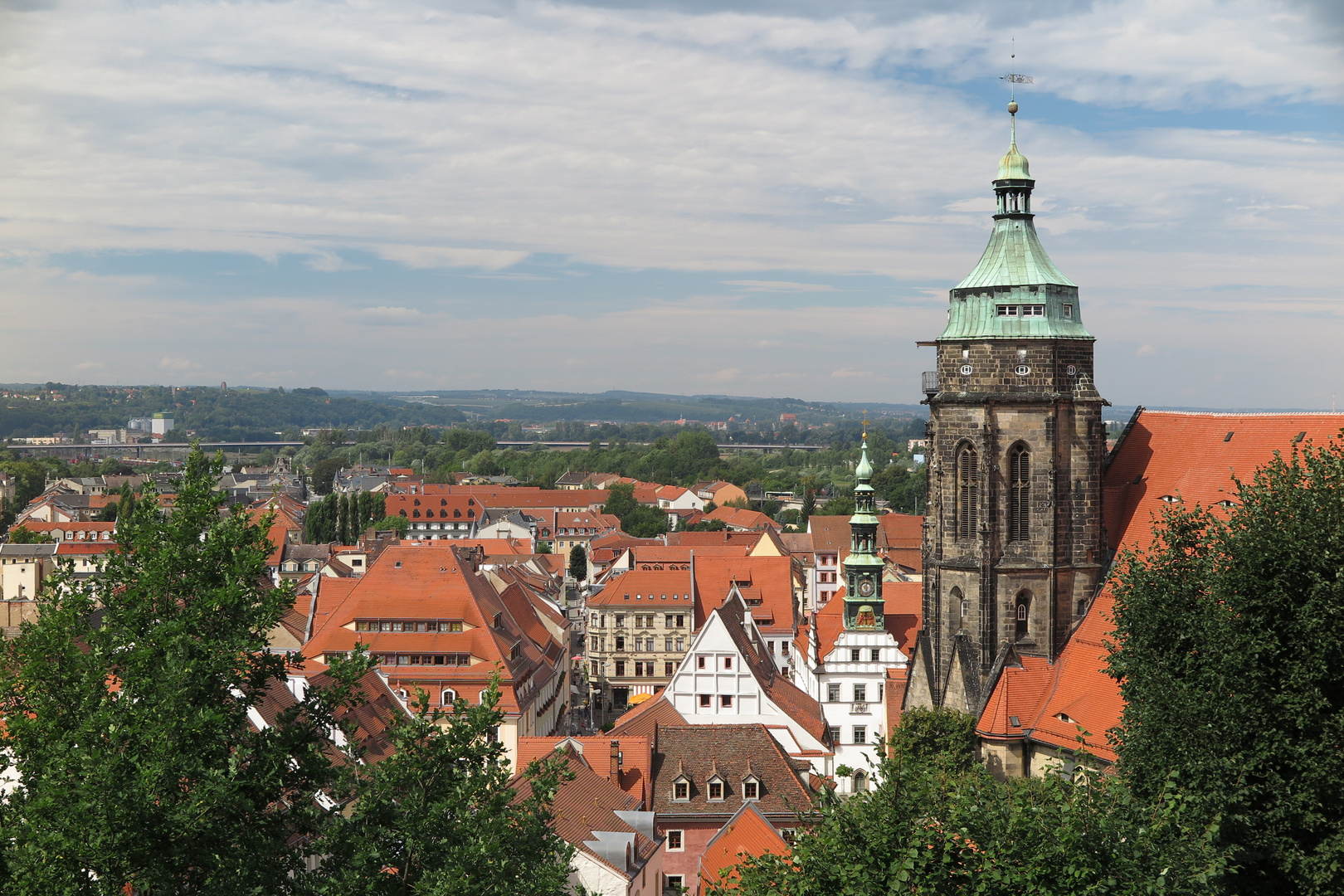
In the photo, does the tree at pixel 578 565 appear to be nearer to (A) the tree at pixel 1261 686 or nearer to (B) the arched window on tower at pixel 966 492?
(B) the arched window on tower at pixel 966 492

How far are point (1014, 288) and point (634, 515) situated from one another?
14725 centimetres

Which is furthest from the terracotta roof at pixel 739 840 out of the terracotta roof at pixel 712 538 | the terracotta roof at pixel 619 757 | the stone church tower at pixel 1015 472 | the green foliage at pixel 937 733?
the terracotta roof at pixel 712 538

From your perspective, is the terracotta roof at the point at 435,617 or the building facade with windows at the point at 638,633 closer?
the terracotta roof at the point at 435,617

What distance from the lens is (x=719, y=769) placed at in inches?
1812

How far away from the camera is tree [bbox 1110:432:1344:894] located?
25281 mm

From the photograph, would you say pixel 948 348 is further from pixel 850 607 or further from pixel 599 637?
pixel 599 637

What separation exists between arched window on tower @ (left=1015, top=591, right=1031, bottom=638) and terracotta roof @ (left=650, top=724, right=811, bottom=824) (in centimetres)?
939

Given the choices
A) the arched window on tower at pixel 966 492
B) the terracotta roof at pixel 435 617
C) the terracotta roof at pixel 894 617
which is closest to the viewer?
the arched window on tower at pixel 966 492

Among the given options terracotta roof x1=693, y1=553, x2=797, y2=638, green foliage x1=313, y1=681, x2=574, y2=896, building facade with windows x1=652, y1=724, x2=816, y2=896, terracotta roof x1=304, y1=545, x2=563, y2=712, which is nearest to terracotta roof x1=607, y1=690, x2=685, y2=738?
building facade with windows x1=652, y1=724, x2=816, y2=896

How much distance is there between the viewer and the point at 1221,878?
2491 cm

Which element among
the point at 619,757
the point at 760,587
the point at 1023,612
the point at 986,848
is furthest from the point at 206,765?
the point at 760,587

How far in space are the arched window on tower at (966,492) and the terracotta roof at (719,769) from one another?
10.6 m

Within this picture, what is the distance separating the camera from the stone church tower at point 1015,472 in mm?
44625

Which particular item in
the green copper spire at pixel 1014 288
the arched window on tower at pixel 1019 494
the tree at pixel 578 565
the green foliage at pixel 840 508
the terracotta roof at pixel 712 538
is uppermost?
the green copper spire at pixel 1014 288
